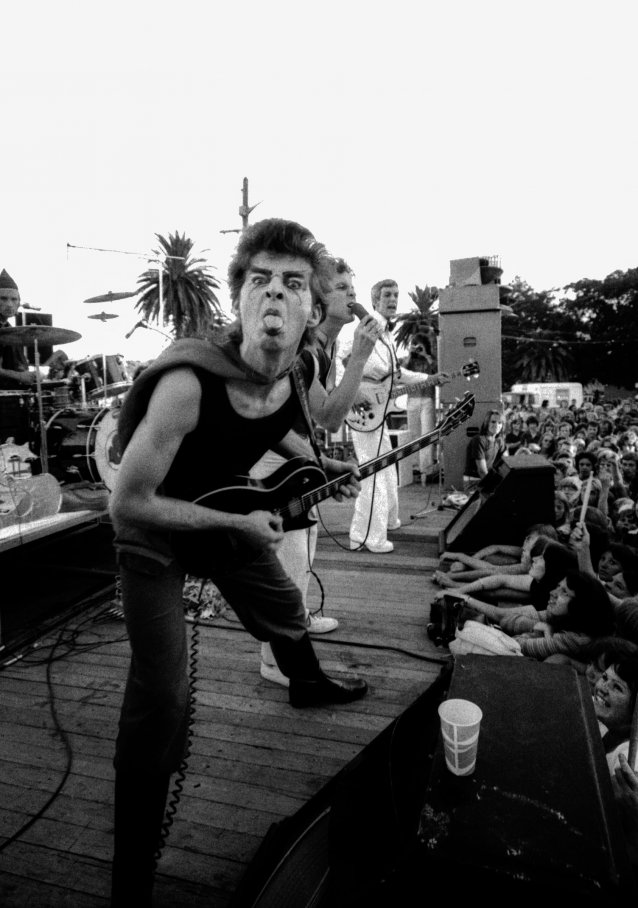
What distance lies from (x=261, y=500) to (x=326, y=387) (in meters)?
1.07

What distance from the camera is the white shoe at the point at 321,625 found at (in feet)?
12.7

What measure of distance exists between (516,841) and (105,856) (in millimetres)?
1600

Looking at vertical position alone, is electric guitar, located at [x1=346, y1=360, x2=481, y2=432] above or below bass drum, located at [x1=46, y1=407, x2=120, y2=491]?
above

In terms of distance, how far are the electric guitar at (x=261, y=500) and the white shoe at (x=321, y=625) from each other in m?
1.24

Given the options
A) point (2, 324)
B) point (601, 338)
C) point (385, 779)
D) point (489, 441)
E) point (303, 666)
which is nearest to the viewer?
point (385, 779)

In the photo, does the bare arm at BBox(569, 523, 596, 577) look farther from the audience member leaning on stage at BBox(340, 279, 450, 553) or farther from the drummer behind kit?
the drummer behind kit

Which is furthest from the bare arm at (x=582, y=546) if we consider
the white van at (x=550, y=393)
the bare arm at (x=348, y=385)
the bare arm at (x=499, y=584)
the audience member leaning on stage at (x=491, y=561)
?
the white van at (x=550, y=393)

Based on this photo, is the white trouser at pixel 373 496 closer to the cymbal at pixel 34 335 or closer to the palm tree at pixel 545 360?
the cymbal at pixel 34 335

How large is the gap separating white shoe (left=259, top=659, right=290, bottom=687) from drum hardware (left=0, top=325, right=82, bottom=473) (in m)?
4.10

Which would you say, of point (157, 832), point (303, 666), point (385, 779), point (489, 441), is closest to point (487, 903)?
point (385, 779)

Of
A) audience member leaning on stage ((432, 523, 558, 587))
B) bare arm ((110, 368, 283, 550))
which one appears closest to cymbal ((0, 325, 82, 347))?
audience member leaning on stage ((432, 523, 558, 587))

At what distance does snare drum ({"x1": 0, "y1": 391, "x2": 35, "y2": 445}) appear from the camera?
6812 millimetres

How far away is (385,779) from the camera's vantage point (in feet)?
4.92

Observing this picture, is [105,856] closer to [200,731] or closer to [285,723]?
[200,731]
